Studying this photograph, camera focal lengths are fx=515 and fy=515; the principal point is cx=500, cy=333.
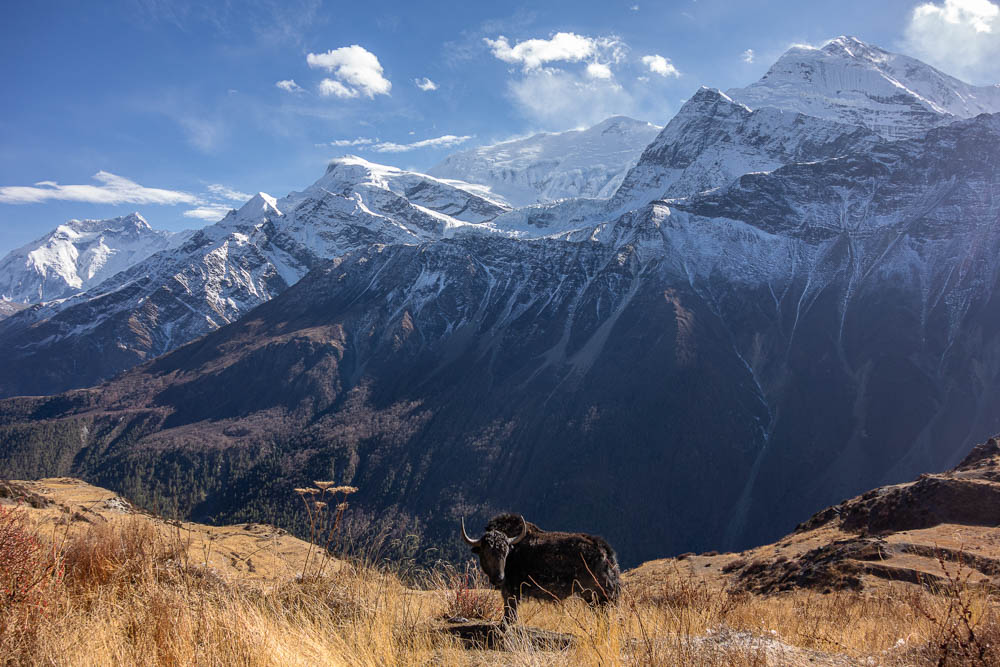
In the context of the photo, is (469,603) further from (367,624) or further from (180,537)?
(180,537)

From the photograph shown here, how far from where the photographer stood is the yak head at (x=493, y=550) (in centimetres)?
840

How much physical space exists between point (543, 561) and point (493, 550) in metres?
1.41

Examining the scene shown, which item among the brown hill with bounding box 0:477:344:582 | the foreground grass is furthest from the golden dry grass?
the brown hill with bounding box 0:477:344:582

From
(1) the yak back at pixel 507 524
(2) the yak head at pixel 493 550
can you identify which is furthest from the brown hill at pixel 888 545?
(2) the yak head at pixel 493 550

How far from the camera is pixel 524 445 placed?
179 metres

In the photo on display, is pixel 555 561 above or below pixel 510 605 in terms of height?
above

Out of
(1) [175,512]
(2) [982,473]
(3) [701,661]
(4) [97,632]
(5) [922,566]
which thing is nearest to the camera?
(3) [701,661]

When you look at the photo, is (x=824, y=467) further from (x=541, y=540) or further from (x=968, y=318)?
(x=541, y=540)

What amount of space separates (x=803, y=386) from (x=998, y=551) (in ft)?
579

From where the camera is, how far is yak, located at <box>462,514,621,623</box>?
8.80m

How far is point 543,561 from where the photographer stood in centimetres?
958

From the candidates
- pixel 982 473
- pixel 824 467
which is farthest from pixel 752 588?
pixel 824 467

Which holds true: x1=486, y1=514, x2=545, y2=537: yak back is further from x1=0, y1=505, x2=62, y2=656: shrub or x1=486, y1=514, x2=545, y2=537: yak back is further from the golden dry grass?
x1=0, y1=505, x2=62, y2=656: shrub

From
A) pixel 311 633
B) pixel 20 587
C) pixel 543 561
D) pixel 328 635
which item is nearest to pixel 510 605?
pixel 543 561
